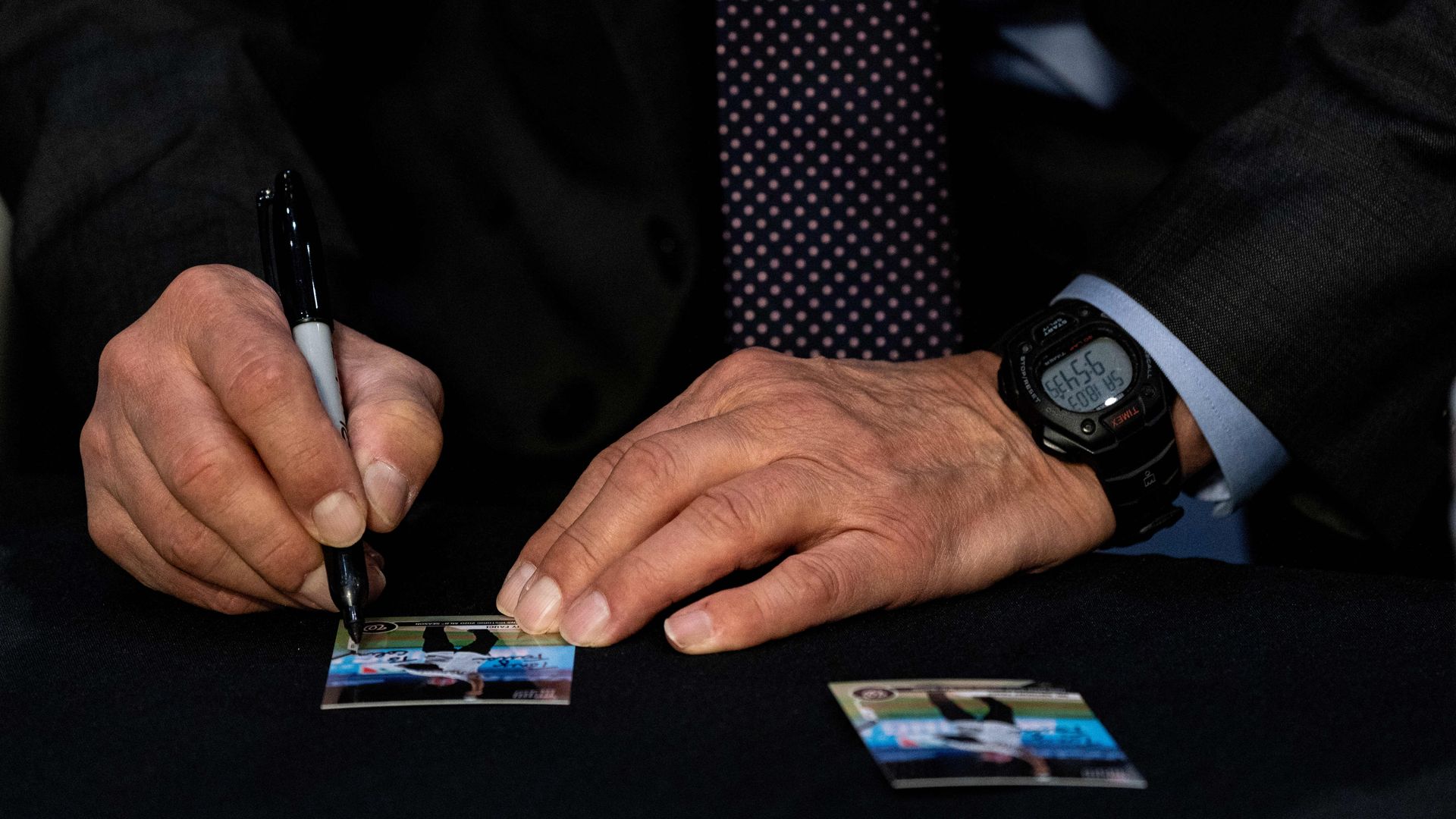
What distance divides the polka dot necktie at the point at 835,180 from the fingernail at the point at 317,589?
52 centimetres

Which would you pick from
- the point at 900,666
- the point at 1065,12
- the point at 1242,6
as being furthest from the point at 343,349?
the point at 1242,6

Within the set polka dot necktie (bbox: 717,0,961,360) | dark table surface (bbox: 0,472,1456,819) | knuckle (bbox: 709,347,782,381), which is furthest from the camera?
polka dot necktie (bbox: 717,0,961,360)

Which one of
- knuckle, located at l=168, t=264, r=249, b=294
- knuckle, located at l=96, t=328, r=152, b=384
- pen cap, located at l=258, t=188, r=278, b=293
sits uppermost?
pen cap, located at l=258, t=188, r=278, b=293

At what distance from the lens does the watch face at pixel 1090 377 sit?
98 cm

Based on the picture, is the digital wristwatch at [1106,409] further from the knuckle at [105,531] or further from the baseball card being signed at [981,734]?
the knuckle at [105,531]

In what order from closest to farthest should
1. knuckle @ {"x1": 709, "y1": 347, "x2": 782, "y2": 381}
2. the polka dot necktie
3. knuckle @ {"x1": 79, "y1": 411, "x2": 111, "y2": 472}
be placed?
knuckle @ {"x1": 79, "y1": 411, "x2": 111, "y2": 472} < knuckle @ {"x1": 709, "y1": 347, "x2": 782, "y2": 381} < the polka dot necktie

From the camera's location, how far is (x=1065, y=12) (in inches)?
50.3

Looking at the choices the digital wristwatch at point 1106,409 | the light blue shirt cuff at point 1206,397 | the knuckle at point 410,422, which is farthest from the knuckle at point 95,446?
the light blue shirt cuff at point 1206,397

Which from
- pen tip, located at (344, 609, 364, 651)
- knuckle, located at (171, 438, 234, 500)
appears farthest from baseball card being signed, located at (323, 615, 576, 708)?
knuckle, located at (171, 438, 234, 500)

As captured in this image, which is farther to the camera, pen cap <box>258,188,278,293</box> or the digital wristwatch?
the digital wristwatch

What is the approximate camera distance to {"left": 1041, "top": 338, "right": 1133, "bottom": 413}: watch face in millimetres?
979

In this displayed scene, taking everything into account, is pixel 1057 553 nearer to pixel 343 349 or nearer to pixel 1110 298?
pixel 1110 298

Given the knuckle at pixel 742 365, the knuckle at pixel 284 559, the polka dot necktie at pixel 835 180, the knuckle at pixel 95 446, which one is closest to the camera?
the knuckle at pixel 284 559

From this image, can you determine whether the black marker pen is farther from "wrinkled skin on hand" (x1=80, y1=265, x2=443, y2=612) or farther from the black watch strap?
the black watch strap
